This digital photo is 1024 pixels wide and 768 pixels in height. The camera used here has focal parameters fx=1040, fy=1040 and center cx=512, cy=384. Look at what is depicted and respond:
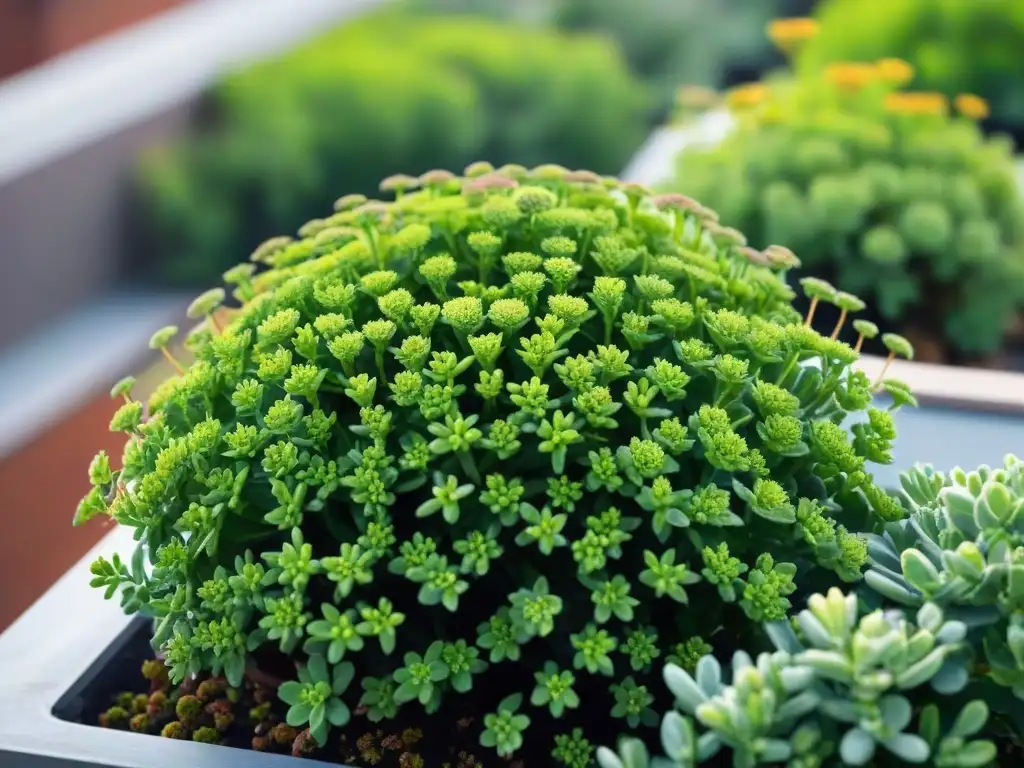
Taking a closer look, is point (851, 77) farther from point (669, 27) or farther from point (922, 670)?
point (669, 27)

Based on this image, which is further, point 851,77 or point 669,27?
point 669,27

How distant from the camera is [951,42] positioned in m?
Result: 2.77

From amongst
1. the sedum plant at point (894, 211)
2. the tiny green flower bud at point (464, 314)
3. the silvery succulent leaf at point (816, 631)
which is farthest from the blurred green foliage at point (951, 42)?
the silvery succulent leaf at point (816, 631)

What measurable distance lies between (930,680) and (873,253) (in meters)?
1.11

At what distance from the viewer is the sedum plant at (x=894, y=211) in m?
1.68

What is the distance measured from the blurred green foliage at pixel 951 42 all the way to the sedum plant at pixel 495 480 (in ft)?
7.16

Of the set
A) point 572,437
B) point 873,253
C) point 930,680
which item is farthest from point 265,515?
point 873,253

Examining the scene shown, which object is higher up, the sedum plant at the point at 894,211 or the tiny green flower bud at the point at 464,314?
the tiny green flower bud at the point at 464,314

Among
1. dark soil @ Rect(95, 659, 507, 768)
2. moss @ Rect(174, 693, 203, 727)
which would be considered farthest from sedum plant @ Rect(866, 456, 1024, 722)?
moss @ Rect(174, 693, 203, 727)

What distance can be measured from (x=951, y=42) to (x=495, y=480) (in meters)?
2.57

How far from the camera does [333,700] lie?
2.35 ft

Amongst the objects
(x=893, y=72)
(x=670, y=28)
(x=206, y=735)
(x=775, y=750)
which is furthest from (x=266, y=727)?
(x=670, y=28)

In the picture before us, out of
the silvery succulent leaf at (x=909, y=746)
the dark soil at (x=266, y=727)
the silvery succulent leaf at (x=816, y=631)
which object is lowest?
the dark soil at (x=266, y=727)

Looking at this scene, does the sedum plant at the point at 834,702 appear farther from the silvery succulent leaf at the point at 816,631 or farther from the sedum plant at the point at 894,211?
the sedum plant at the point at 894,211
